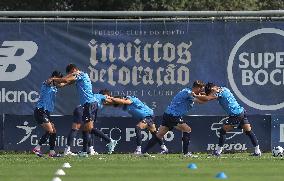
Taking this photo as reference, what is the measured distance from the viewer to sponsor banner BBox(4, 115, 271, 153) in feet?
92.1

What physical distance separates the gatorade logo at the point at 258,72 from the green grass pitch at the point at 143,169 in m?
4.15

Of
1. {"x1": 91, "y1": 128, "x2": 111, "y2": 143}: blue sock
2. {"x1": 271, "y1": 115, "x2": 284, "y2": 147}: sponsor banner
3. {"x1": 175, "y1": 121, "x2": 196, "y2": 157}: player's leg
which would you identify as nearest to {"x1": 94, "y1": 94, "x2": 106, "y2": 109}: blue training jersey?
{"x1": 91, "y1": 128, "x2": 111, "y2": 143}: blue sock

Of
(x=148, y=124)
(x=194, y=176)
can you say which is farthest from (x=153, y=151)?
(x=194, y=176)

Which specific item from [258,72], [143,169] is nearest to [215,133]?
[258,72]

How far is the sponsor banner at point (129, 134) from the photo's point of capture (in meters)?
28.1

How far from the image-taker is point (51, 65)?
2877 cm

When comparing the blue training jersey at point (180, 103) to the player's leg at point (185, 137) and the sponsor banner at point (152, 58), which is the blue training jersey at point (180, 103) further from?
the sponsor banner at point (152, 58)

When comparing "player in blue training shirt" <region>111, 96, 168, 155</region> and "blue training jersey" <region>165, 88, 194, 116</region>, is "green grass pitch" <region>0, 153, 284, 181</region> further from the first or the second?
"blue training jersey" <region>165, 88, 194, 116</region>

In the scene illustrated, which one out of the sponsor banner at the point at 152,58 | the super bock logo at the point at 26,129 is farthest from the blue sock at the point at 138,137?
the super bock logo at the point at 26,129

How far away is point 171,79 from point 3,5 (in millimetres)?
17317

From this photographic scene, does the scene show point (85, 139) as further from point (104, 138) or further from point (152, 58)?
point (152, 58)

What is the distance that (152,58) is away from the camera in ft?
94.7

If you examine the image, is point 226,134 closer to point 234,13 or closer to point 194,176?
point 234,13

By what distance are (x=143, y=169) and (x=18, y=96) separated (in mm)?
9524
